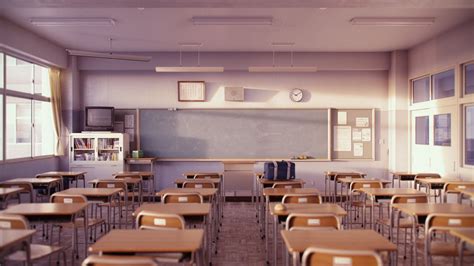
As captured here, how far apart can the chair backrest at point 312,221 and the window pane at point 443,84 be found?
5.27m

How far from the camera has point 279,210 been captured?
3811 millimetres

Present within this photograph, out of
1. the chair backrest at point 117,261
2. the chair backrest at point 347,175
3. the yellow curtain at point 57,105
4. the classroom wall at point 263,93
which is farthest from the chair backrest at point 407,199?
the yellow curtain at point 57,105

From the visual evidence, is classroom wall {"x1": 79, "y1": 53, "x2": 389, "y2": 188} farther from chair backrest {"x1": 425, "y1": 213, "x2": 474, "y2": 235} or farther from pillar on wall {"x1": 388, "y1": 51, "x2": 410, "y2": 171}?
chair backrest {"x1": 425, "y1": 213, "x2": 474, "y2": 235}

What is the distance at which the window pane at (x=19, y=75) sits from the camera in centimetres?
780

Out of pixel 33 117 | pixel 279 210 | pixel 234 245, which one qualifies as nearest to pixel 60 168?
pixel 33 117

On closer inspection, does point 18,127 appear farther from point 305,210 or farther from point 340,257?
point 340,257

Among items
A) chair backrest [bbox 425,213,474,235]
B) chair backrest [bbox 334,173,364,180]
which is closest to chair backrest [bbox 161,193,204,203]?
chair backrest [bbox 425,213,474,235]

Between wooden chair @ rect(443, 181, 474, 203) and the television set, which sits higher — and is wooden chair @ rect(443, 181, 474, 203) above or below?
below

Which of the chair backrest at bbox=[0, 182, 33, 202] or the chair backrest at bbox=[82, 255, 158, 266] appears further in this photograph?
the chair backrest at bbox=[0, 182, 33, 202]

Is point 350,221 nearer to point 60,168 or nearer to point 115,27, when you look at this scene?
point 115,27

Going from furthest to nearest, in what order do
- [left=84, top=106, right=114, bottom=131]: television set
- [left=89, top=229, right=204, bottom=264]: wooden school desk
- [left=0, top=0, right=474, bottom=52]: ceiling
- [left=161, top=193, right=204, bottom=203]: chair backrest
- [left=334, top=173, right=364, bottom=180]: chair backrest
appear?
1. [left=84, top=106, right=114, bottom=131]: television set
2. [left=334, top=173, right=364, bottom=180]: chair backrest
3. [left=0, top=0, right=474, bottom=52]: ceiling
4. [left=161, top=193, right=204, bottom=203]: chair backrest
5. [left=89, top=229, right=204, bottom=264]: wooden school desk

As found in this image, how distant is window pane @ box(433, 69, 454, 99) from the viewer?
25.0 ft

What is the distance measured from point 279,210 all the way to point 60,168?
7139mm

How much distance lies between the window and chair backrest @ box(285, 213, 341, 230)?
5949 millimetres
